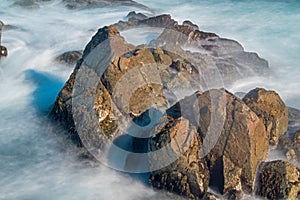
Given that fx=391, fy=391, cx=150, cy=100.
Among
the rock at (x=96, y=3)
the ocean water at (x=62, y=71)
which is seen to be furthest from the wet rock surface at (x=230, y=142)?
the rock at (x=96, y=3)

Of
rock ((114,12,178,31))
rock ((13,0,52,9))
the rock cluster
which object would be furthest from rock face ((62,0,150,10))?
the rock cluster

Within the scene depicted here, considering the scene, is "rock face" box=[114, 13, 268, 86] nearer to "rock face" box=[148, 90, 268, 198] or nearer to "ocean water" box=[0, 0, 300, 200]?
"ocean water" box=[0, 0, 300, 200]

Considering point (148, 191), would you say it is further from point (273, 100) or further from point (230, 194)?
point (273, 100)

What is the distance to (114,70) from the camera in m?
11.0

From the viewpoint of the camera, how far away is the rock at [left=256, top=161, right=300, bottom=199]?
8.96m

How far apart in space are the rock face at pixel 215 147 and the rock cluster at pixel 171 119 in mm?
23

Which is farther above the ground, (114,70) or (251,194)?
(114,70)

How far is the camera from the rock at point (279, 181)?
8.96m

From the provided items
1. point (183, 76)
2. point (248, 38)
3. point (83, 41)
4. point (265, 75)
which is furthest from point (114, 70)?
point (248, 38)

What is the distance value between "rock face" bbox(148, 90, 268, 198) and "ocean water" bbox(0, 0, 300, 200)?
99 cm

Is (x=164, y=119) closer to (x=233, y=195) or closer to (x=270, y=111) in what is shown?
(x=233, y=195)

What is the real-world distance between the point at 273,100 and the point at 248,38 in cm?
1275

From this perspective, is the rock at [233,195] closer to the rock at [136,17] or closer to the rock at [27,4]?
the rock at [136,17]

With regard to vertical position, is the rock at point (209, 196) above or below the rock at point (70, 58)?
below
